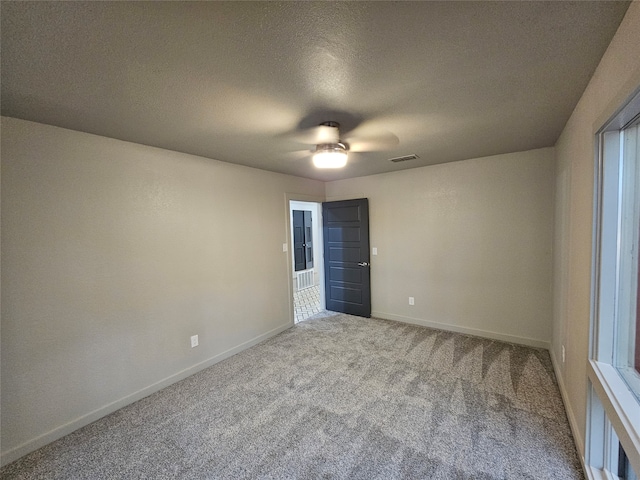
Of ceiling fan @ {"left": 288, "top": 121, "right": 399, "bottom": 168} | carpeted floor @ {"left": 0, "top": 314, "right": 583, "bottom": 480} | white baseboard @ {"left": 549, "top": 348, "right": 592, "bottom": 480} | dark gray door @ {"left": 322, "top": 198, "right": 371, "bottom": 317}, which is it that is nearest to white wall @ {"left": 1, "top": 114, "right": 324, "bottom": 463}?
carpeted floor @ {"left": 0, "top": 314, "right": 583, "bottom": 480}

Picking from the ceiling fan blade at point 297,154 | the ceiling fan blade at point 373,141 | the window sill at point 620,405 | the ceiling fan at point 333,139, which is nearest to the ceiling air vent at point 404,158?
the ceiling fan blade at point 373,141

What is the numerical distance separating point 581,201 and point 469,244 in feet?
6.27

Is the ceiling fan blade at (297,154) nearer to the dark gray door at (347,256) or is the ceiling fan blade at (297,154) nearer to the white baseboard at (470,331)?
the dark gray door at (347,256)

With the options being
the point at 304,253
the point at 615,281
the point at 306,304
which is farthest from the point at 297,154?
the point at 304,253

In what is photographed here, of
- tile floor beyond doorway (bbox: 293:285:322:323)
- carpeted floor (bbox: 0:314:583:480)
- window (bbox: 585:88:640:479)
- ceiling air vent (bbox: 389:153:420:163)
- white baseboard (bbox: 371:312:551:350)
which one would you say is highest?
ceiling air vent (bbox: 389:153:420:163)

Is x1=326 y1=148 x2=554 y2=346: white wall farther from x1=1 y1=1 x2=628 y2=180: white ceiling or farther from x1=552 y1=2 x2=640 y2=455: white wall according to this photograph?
x1=1 y1=1 x2=628 y2=180: white ceiling

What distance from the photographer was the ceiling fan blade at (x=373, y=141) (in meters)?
2.50

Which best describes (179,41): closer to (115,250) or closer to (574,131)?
(115,250)

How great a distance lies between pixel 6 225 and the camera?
1853 millimetres

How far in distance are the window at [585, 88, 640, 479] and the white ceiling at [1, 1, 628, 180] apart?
0.47 meters

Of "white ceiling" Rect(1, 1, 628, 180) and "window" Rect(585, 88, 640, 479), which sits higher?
"white ceiling" Rect(1, 1, 628, 180)

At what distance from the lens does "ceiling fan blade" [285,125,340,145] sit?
2.24 m

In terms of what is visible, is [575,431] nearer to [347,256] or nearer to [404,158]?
[404,158]

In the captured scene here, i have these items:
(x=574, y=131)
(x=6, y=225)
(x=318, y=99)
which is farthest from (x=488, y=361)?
(x=6, y=225)
